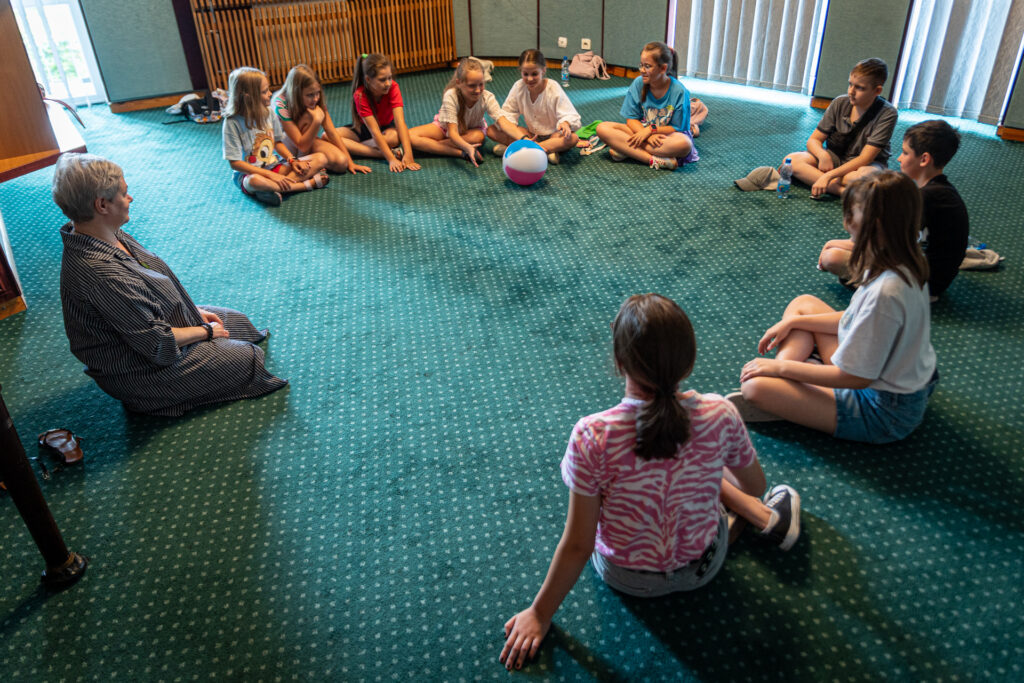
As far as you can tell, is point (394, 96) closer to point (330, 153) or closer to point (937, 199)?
point (330, 153)

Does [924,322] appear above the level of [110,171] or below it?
below

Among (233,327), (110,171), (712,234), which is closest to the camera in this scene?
(110,171)

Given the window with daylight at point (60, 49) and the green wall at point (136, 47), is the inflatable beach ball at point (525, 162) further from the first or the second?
the window with daylight at point (60, 49)

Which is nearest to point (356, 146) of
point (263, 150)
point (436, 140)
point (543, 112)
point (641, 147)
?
point (436, 140)

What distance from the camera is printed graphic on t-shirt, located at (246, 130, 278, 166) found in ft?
13.2

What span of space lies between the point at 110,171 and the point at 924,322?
7.48 feet

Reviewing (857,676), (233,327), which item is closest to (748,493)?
(857,676)

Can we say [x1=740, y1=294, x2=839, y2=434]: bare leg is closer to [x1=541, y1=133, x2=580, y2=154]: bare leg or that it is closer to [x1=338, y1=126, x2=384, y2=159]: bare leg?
[x1=541, y1=133, x2=580, y2=154]: bare leg

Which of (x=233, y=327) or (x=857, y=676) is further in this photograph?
(x=233, y=327)

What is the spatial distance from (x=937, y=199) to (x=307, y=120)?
10.7 feet

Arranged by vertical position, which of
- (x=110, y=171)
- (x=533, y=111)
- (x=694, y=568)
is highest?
(x=110, y=171)

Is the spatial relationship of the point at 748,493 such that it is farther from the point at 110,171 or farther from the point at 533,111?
the point at 533,111

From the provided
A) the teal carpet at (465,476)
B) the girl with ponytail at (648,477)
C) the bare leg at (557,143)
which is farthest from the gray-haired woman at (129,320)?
the bare leg at (557,143)

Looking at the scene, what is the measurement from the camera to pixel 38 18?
5.44 meters
